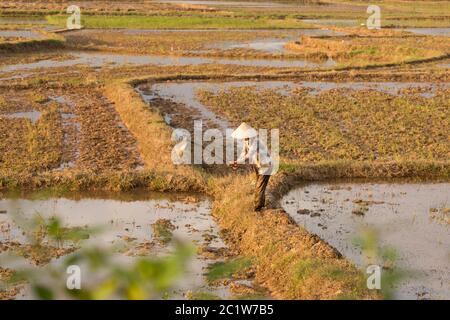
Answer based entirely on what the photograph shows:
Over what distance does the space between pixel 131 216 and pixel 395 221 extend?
2742 mm

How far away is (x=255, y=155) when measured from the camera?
6.39 m

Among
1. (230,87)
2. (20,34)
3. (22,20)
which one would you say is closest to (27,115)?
(230,87)

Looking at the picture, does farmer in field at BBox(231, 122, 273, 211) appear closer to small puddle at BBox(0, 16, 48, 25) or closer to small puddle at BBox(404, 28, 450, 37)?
small puddle at BBox(404, 28, 450, 37)

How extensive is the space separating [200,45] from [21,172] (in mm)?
16469

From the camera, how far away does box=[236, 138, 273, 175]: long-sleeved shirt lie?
6.32 m

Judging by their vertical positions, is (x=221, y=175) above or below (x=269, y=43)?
below

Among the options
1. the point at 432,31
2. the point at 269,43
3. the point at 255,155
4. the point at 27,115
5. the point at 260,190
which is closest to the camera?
the point at 255,155

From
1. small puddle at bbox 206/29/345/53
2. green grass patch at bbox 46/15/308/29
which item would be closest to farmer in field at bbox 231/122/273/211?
small puddle at bbox 206/29/345/53

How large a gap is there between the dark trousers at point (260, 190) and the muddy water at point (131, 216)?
0.49m

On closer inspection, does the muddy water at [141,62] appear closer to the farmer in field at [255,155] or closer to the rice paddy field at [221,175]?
the rice paddy field at [221,175]

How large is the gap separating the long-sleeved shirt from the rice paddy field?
0.50 m

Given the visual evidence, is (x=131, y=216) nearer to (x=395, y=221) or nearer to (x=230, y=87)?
(x=395, y=221)

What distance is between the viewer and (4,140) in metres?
10.5

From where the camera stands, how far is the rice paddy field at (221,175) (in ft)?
14.5
